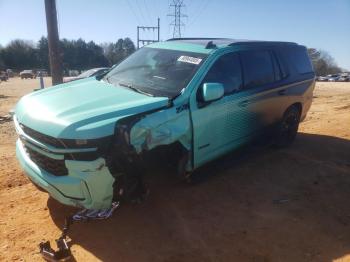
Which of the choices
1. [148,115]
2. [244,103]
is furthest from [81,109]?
[244,103]

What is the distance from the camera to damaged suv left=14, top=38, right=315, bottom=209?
11.3 feet

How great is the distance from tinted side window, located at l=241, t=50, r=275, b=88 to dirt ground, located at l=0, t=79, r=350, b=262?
121 centimetres

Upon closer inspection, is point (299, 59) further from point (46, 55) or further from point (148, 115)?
point (46, 55)

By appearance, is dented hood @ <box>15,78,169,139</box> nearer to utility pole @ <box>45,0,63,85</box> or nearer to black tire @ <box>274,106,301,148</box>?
black tire @ <box>274,106,301,148</box>

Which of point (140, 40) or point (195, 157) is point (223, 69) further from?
point (140, 40)

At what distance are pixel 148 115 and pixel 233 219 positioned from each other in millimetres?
1569

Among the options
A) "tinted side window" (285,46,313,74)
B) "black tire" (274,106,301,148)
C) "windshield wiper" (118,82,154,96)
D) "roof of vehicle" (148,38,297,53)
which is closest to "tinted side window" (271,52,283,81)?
"roof of vehicle" (148,38,297,53)

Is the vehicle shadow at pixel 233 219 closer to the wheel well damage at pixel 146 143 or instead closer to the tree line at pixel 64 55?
the wheel well damage at pixel 146 143

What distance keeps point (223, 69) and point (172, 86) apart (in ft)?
2.92

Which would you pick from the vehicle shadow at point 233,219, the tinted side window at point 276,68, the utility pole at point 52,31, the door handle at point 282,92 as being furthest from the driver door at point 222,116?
the utility pole at point 52,31

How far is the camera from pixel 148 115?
150 inches

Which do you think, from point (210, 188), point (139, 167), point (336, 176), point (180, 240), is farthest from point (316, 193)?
point (139, 167)

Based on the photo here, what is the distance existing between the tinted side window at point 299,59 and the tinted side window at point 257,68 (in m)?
0.87

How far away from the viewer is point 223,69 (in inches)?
194
